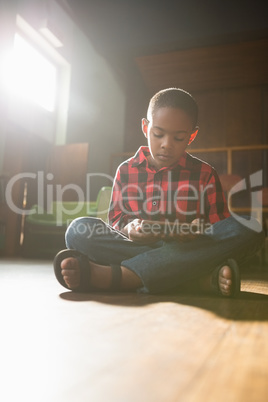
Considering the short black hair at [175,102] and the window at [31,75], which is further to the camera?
the window at [31,75]

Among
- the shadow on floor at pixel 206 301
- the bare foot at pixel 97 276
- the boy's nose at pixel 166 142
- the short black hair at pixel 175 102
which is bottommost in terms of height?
Answer: the shadow on floor at pixel 206 301

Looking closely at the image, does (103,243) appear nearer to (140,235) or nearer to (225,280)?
(140,235)

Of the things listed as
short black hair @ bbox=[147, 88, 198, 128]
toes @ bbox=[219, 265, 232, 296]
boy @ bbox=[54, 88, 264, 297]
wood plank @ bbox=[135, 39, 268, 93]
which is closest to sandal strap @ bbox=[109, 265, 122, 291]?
boy @ bbox=[54, 88, 264, 297]

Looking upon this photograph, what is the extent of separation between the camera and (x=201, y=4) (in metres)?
2.99

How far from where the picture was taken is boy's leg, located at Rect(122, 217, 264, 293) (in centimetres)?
79

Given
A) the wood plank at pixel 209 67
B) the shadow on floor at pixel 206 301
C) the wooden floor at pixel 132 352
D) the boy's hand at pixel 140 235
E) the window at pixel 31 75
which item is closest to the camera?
the wooden floor at pixel 132 352

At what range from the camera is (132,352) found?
1.23 feet

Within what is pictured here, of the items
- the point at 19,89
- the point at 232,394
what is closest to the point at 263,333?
the point at 232,394

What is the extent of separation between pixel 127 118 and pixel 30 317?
4.60 m

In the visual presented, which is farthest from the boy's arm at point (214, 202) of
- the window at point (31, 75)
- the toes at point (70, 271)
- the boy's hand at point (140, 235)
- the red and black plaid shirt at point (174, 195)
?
the window at point (31, 75)

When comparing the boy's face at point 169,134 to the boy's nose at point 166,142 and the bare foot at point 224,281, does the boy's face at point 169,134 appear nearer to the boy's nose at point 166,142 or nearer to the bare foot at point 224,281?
the boy's nose at point 166,142

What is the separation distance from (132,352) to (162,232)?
14.7 inches

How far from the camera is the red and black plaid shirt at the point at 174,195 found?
3.00 ft

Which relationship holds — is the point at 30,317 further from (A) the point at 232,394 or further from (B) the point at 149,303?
(A) the point at 232,394
